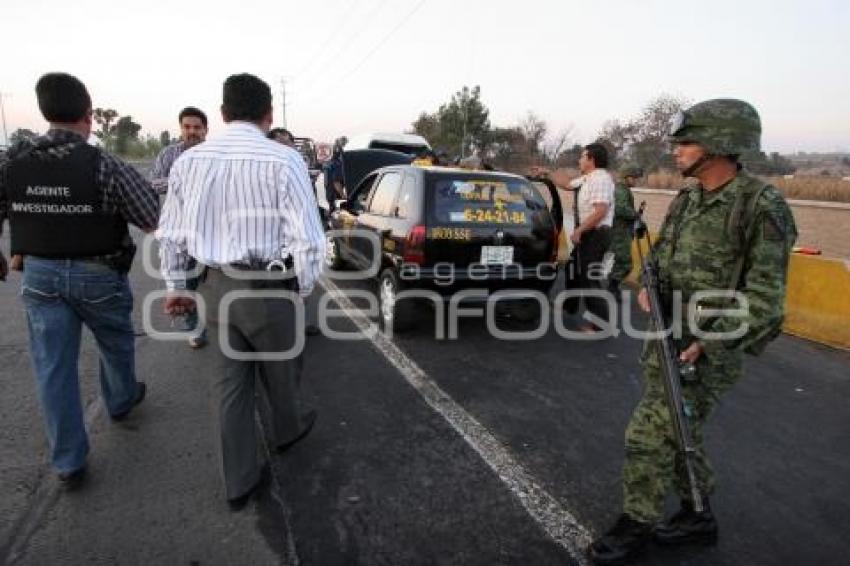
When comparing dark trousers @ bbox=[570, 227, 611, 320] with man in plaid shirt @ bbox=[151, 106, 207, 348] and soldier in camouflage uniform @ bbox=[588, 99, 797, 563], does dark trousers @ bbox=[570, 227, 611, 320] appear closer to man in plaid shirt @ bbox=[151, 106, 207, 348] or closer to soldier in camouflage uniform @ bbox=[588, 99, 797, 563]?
soldier in camouflage uniform @ bbox=[588, 99, 797, 563]

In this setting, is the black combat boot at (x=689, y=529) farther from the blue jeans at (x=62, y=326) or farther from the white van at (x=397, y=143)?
the white van at (x=397, y=143)

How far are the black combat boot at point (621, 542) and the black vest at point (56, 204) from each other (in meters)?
2.77

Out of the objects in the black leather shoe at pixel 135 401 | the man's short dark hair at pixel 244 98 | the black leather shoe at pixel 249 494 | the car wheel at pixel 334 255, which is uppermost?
the man's short dark hair at pixel 244 98

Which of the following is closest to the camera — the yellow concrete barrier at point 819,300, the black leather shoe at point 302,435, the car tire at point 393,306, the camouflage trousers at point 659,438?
the camouflage trousers at point 659,438

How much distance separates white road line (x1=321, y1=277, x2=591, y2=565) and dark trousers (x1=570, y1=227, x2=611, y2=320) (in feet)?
6.71

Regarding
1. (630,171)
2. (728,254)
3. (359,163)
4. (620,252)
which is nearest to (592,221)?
(620,252)

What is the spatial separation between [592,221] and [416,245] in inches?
67.4

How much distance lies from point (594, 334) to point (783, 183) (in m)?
Answer: 13.4

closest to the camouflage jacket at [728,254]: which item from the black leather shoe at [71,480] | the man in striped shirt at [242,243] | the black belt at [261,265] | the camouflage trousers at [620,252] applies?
the man in striped shirt at [242,243]

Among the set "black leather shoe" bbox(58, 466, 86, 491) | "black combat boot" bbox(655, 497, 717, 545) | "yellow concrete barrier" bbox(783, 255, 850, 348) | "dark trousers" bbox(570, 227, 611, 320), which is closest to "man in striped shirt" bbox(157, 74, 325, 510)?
"black leather shoe" bbox(58, 466, 86, 491)

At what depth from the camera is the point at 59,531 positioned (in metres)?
2.42

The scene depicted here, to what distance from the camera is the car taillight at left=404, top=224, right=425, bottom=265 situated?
4797 millimetres

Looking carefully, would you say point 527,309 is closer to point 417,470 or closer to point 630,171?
point 630,171

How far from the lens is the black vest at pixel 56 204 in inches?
101
